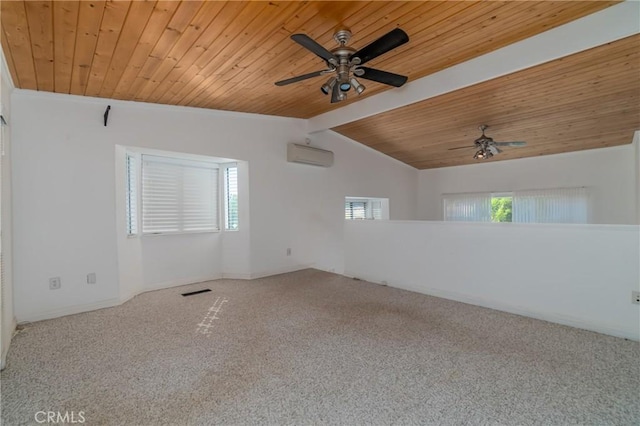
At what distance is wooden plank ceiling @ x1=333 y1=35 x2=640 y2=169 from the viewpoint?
3293 millimetres

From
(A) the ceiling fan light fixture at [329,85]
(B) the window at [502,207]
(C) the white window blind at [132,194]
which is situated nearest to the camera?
(A) the ceiling fan light fixture at [329,85]

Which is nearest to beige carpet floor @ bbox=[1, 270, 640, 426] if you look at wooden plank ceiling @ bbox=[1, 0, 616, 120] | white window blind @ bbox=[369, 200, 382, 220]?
wooden plank ceiling @ bbox=[1, 0, 616, 120]

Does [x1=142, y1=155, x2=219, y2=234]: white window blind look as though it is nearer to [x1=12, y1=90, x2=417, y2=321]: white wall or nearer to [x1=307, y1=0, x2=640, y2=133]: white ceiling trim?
[x1=12, y1=90, x2=417, y2=321]: white wall

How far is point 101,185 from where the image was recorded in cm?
350

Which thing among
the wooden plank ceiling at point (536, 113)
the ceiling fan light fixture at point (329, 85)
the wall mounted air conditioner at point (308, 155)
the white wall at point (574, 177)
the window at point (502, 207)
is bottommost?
the window at point (502, 207)

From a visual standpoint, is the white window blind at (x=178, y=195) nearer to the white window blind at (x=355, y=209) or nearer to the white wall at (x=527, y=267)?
the white wall at (x=527, y=267)

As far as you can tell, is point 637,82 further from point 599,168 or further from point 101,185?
point 101,185

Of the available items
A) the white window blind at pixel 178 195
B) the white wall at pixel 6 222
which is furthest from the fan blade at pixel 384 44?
the white window blind at pixel 178 195

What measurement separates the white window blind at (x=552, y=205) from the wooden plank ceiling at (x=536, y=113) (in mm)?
817

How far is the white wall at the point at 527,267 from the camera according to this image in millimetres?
2720

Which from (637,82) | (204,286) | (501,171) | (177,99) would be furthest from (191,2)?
(501,171)

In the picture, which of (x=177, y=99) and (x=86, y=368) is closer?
(x=86, y=368)

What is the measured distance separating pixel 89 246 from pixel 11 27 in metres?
2.20

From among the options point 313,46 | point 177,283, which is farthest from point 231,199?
point 313,46
